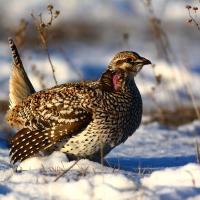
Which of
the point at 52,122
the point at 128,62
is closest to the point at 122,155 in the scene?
the point at 128,62

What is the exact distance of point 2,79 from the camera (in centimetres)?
1420

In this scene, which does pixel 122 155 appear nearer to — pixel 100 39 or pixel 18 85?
pixel 18 85

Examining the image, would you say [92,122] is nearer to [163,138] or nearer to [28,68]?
[163,138]

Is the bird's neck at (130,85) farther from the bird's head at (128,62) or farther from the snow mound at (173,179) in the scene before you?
the snow mound at (173,179)

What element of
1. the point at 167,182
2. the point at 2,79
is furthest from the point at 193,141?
the point at 2,79

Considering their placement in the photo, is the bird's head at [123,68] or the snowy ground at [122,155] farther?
the bird's head at [123,68]

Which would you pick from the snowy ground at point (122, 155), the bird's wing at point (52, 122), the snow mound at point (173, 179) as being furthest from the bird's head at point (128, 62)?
the snow mound at point (173, 179)

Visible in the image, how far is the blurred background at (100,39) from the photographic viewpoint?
1459 centimetres

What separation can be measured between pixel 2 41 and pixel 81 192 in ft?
51.0

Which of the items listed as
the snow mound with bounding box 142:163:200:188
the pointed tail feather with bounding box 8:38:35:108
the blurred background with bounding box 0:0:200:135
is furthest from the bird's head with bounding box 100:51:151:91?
the blurred background with bounding box 0:0:200:135

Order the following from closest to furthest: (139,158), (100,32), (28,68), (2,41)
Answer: (139,158)
(28,68)
(2,41)
(100,32)

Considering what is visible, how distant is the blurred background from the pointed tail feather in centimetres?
483

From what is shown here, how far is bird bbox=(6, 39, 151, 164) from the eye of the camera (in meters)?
6.14

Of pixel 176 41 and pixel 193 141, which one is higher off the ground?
pixel 176 41
